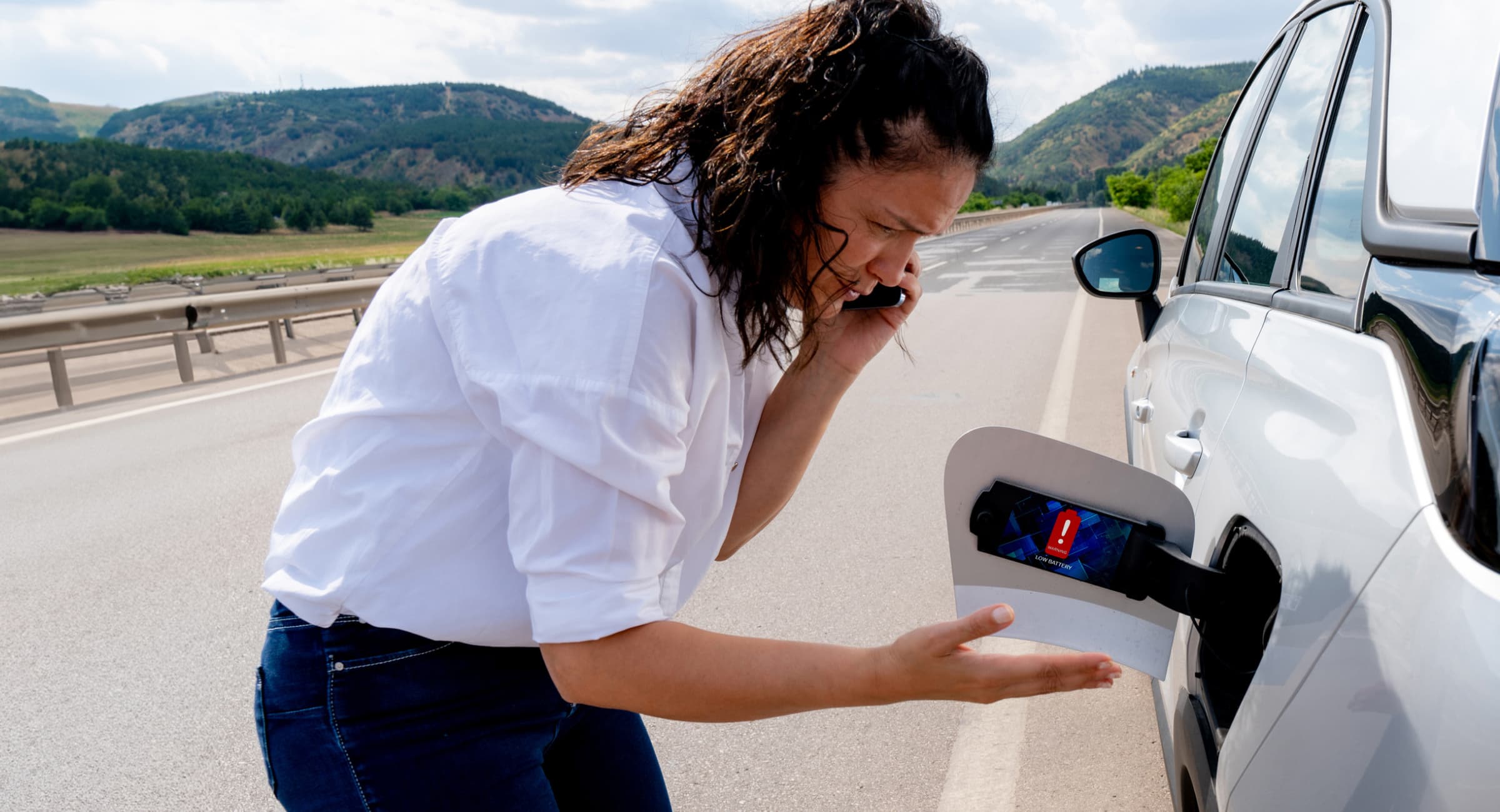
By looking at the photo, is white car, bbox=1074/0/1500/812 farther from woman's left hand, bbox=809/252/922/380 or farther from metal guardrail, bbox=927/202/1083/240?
metal guardrail, bbox=927/202/1083/240

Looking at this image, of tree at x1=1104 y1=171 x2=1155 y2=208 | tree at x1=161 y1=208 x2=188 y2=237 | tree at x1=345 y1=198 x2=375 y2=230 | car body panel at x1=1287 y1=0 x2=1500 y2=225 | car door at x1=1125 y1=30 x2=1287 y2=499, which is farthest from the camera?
tree at x1=1104 y1=171 x2=1155 y2=208

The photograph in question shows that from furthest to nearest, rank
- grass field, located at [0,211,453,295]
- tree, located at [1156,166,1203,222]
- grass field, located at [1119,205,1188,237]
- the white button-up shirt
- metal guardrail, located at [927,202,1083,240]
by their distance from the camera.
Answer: metal guardrail, located at [927,202,1083,240] < grass field, located at [0,211,453,295] < grass field, located at [1119,205,1188,237] < tree, located at [1156,166,1203,222] < the white button-up shirt

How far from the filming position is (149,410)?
8.22 m

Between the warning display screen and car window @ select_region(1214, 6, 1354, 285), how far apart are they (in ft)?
3.21

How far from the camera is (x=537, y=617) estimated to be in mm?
1114

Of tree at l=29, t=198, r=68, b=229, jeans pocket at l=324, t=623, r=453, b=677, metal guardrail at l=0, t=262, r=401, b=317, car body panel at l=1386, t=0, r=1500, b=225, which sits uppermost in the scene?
car body panel at l=1386, t=0, r=1500, b=225

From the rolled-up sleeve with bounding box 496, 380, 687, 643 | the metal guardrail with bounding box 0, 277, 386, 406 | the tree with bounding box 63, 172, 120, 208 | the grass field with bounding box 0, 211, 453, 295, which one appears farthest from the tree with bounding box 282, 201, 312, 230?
the rolled-up sleeve with bounding box 496, 380, 687, 643

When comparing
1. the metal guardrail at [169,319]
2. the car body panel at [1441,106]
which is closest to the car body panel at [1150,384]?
the car body panel at [1441,106]

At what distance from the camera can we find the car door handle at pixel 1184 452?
1874 millimetres

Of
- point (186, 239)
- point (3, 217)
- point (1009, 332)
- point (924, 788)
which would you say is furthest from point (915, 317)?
point (186, 239)

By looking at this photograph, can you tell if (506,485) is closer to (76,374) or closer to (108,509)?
(108,509)

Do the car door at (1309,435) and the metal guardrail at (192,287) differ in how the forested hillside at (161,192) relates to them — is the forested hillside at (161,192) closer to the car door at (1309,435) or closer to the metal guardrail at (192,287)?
the metal guardrail at (192,287)

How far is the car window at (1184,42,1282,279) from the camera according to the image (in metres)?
2.84

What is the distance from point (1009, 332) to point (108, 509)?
9.20m
